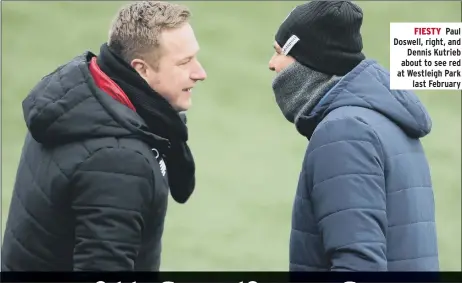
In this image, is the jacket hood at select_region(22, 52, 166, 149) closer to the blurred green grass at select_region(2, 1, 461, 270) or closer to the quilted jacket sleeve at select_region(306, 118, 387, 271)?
the quilted jacket sleeve at select_region(306, 118, 387, 271)

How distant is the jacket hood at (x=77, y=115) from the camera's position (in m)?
3.64

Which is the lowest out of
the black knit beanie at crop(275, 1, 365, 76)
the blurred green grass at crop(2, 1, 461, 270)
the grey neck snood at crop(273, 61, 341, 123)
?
the grey neck snood at crop(273, 61, 341, 123)

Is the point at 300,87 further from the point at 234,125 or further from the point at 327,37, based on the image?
the point at 234,125

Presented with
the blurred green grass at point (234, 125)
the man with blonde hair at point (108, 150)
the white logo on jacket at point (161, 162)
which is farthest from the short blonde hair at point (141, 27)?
the blurred green grass at point (234, 125)

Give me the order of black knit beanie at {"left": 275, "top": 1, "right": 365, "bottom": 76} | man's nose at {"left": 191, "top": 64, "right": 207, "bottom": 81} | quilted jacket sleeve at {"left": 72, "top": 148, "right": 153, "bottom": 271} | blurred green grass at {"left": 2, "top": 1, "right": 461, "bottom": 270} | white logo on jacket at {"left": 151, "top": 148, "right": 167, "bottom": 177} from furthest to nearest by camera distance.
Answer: blurred green grass at {"left": 2, "top": 1, "right": 461, "bottom": 270}
black knit beanie at {"left": 275, "top": 1, "right": 365, "bottom": 76}
man's nose at {"left": 191, "top": 64, "right": 207, "bottom": 81}
white logo on jacket at {"left": 151, "top": 148, "right": 167, "bottom": 177}
quilted jacket sleeve at {"left": 72, "top": 148, "right": 153, "bottom": 271}

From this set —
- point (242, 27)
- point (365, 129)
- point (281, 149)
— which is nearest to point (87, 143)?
point (365, 129)

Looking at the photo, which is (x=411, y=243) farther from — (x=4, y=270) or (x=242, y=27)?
(x=242, y=27)

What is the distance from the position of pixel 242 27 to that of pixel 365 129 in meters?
6.08

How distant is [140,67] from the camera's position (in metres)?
3.80

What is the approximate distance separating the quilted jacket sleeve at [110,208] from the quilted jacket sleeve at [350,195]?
49cm

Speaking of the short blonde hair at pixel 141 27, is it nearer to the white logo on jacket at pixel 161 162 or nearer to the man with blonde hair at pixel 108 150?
the man with blonde hair at pixel 108 150

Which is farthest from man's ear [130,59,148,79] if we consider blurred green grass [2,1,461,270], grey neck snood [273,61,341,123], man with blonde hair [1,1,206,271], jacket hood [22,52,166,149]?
blurred green grass [2,1,461,270]

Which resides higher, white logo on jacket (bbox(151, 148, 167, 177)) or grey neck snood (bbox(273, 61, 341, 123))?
grey neck snood (bbox(273, 61, 341, 123))

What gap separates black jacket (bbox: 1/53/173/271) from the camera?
3.56 metres
